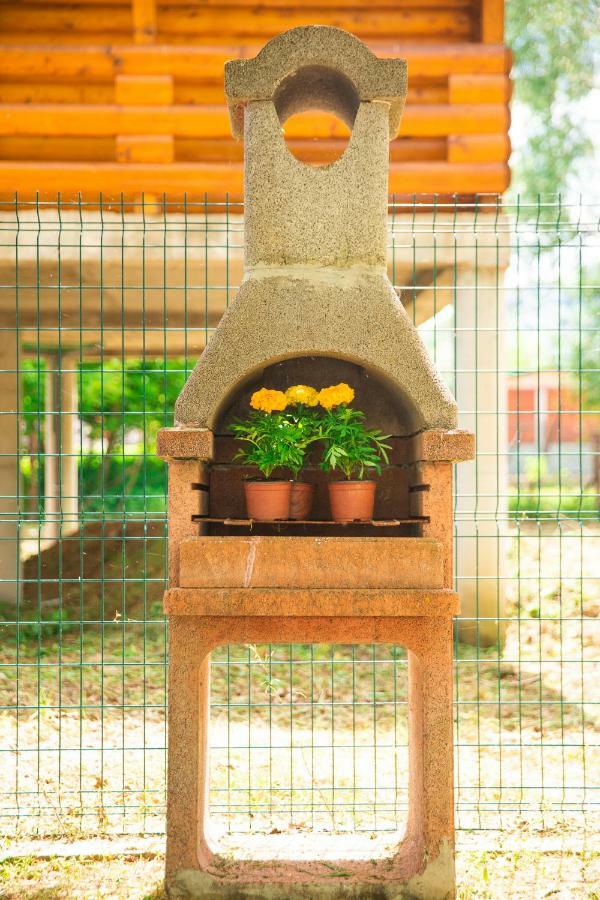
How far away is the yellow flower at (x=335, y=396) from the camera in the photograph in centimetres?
397

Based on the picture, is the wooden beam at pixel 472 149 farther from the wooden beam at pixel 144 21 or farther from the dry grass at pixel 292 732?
the dry grass at pixel 292 732

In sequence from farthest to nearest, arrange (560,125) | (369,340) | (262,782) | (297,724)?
(560,125) → (297,724) → (262,782) → (369,340)

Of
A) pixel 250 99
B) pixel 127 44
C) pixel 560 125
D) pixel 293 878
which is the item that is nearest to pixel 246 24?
pixel 127 44

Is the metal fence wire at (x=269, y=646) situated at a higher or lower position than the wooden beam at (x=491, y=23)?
lower

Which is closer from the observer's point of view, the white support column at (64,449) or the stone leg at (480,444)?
the stone leg at (480,444)

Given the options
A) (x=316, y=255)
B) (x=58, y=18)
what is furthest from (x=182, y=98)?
(x=316, y=255)

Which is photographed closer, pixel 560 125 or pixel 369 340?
pixel 369 340

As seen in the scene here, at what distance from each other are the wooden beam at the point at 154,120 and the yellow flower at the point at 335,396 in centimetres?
448

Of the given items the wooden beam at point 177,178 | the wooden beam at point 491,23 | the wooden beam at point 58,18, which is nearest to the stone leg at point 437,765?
the wooden beam at point 177,178

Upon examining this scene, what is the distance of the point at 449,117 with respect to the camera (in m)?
7.81

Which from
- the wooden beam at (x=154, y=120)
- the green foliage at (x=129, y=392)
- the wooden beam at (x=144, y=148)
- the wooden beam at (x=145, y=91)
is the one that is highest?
the wooden beam at (x=145, y=91)

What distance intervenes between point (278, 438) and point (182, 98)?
512 centimetres

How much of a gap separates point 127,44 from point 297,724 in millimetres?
5843

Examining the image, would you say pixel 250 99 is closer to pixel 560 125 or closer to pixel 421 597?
pixel 421 597
